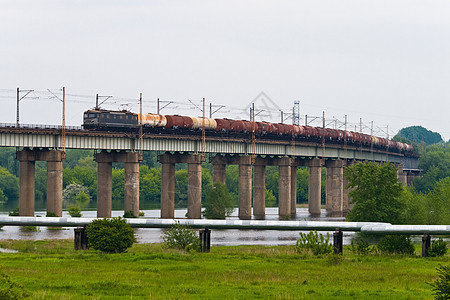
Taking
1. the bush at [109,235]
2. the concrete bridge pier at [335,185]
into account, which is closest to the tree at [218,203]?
the concrete bridge pier at [335,185]

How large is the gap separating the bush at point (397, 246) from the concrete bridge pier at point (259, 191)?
63.7 metres

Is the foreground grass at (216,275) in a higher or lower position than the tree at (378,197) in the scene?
lower

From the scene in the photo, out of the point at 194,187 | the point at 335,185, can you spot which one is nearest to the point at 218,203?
the point at 194,187

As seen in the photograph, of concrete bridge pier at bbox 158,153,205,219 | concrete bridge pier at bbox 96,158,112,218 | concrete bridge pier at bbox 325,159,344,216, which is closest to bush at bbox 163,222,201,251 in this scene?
concrete bridge pier at bbox 96,158,112,218

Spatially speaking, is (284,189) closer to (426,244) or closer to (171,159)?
(171,159)

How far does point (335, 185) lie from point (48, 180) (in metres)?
74.0

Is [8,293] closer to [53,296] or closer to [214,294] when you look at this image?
[53,296]

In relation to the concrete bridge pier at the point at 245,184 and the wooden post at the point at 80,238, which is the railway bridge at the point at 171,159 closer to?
the concrete bridge pier at the point at 245,184

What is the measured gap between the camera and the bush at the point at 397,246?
57375 mm

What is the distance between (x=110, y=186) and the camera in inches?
3986

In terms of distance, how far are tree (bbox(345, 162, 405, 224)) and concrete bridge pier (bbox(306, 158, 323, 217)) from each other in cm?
6376

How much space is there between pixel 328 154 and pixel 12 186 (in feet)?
284

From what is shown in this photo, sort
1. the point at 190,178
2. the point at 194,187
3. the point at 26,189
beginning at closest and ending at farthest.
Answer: the point at 26,189, the point at 194,187, the point at 190,178

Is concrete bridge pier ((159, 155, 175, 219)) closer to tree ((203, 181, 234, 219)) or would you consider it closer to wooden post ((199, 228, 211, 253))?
tree ((203, 181, 234, 219))
